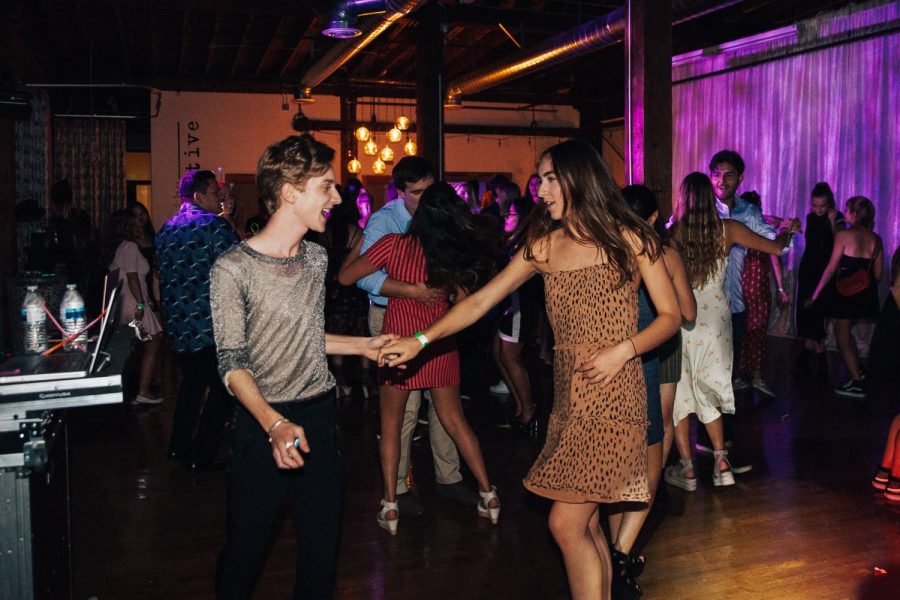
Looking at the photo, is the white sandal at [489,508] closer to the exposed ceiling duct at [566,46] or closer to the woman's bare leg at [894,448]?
the woman's bare leg at [894,448]

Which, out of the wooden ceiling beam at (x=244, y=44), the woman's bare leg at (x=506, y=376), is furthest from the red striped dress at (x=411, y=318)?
the wooden ceiling beam at (x=244, y=44)

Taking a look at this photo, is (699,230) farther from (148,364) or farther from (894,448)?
(148,364)

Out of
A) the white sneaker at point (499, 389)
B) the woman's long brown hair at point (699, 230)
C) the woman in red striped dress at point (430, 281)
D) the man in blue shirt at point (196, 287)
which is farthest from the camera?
the white sneaker at point (499, 389)

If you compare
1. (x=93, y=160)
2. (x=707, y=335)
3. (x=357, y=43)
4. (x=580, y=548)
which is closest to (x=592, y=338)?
(x=580, y=548)

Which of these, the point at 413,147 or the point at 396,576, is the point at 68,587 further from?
the point at 413,147

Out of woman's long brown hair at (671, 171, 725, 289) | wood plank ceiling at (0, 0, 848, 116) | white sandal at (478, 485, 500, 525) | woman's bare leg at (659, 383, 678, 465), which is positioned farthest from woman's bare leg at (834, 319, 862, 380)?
wood plank ceiling at (0, 0, 848, 116)

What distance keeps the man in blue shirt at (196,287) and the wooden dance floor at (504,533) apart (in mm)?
360

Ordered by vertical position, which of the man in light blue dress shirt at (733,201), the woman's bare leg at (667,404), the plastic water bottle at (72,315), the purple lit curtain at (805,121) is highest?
the purple lit curtain at (805,121)

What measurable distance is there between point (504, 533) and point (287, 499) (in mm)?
1679

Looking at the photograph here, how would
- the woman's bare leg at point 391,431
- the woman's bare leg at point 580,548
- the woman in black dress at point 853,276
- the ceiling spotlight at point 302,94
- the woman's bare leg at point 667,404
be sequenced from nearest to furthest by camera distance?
1. the woman's bare leg at point 580,548
2. the woman's bare leg at point 391,431
3. the woman's bare leg at point 667,404
4. the woman in black dress at point 853,276
5. the ceiling spotlight at point 302,94

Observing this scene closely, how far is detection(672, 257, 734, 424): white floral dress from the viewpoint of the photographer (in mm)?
4216

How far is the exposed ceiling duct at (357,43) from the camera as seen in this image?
706 centimetres

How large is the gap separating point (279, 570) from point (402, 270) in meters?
1.28

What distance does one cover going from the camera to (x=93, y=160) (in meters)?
13.8
